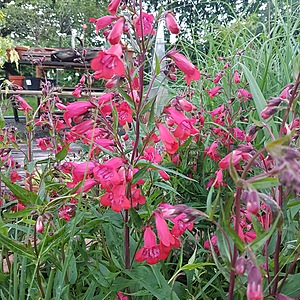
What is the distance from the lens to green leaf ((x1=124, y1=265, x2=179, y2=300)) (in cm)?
77

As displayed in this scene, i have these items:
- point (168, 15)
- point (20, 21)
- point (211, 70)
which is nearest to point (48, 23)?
point (20, 21)

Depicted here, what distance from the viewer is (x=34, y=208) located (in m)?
0.83

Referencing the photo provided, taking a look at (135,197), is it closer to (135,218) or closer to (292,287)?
(135,218)

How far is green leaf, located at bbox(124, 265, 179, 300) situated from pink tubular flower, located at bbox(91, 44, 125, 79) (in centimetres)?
42

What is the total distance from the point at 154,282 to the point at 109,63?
470 millimetres

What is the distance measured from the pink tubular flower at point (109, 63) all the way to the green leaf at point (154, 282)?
1.37ft

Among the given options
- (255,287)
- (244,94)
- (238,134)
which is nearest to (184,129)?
(255,287)

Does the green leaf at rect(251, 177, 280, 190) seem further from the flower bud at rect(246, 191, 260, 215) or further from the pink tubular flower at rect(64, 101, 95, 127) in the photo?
the pink tubular flower at rect(64, 101, 95, 127)

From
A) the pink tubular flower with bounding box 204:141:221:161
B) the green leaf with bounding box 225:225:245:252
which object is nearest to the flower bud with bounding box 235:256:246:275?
the green leaf with bounding box 225:225:245:252

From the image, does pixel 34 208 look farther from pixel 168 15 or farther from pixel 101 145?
pixel 168 15

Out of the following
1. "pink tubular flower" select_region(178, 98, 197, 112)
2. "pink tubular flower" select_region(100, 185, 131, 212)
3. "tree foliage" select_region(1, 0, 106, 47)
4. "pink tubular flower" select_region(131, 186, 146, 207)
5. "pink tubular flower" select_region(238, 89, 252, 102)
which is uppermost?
"tree foliage" select_region(1, 0, 106, 47)

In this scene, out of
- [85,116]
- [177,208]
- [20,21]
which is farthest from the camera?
[20,21]

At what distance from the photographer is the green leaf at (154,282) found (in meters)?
0.77

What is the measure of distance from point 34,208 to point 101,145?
0.20m
